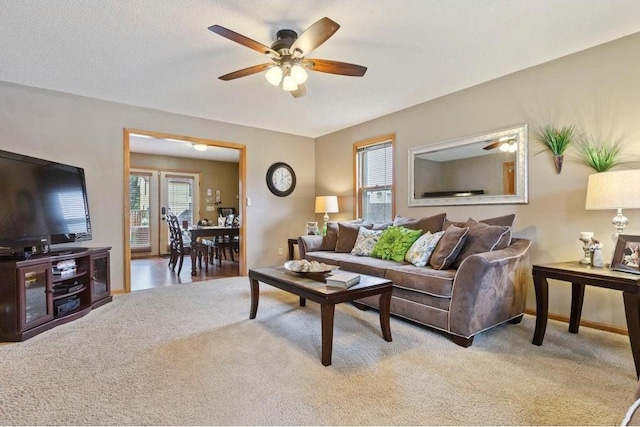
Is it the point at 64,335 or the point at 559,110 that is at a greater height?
the point at 559,110

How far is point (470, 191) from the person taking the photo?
3.54 meters

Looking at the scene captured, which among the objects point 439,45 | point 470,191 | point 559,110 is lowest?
point 470,191

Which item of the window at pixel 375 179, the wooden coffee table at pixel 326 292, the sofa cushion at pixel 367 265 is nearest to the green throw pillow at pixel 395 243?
the sofa cushion at pixel 367 265

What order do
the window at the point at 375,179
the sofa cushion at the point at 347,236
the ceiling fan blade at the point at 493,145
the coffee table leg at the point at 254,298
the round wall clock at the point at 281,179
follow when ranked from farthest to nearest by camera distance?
1. the round wall clock at the point at 281,179
2. the window at the point at 375,179
3. the sofa cushion at the point at 347,236
4. the ceiling fan blade at the point at 493,145
5. the coffee table leg at the point at 254,298

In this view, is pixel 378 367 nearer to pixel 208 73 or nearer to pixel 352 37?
pixel 352 37

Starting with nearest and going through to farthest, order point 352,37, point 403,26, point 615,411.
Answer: point 615,411, point 403,26, point 352,37

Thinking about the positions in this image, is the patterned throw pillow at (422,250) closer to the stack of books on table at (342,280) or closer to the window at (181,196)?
the stack of books on table at (342,280)

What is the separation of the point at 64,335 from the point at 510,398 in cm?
315

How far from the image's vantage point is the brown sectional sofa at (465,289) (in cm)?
227

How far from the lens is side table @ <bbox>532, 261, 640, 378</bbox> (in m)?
1.83

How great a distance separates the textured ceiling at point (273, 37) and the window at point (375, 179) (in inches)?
38.7

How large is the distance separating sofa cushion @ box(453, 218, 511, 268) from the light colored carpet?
2.15 feet

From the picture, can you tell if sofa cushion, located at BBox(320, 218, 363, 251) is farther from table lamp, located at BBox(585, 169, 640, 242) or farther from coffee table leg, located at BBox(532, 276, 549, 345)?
table lamp, located at BBox(585, 169, 640, 242)

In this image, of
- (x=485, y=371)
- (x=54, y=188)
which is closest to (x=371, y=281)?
(x=485, y=371)
